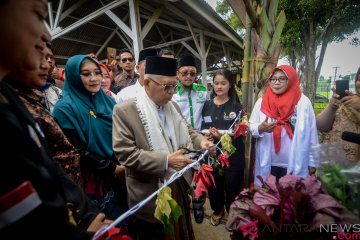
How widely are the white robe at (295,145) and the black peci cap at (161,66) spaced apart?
1.39 meters

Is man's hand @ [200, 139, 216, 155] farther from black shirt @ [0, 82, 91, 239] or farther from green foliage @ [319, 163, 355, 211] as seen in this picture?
black shirt @ [0, 82, 91, 239]

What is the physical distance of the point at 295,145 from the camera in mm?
2551

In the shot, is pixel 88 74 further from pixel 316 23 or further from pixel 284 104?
pixel 316 23

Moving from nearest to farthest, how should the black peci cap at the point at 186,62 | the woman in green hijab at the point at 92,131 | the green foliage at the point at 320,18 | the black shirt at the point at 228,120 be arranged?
the woman in green hijab at the point at 92,131 → the black shirt at the point at 228,120 → the black peci cap at the point at 186,62 → the green foliage at the point at 320,18

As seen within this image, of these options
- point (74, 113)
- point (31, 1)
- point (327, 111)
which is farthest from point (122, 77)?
point (31, 1)

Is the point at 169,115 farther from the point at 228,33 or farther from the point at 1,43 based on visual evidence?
the point at 228,33

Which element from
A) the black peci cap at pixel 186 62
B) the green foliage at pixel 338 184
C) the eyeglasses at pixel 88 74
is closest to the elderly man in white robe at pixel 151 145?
the eyeglasses at pixel 88 74

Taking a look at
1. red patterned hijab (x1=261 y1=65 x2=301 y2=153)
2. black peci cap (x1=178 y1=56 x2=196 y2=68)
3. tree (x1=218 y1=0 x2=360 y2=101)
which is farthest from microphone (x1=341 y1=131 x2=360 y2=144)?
tree (x1=218 y1=0 x2=360 y2=101)

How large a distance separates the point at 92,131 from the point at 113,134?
28 centimetres

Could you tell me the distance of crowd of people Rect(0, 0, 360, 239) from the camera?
655 mm

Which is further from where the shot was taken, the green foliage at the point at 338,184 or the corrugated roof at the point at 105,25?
the corrugated roof at the point at 105,25

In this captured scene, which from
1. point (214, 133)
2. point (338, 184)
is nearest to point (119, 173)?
point (214, 133)

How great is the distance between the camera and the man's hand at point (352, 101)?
6.60ft

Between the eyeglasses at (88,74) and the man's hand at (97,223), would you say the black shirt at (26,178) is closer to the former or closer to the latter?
the man's hand at (97,223)
